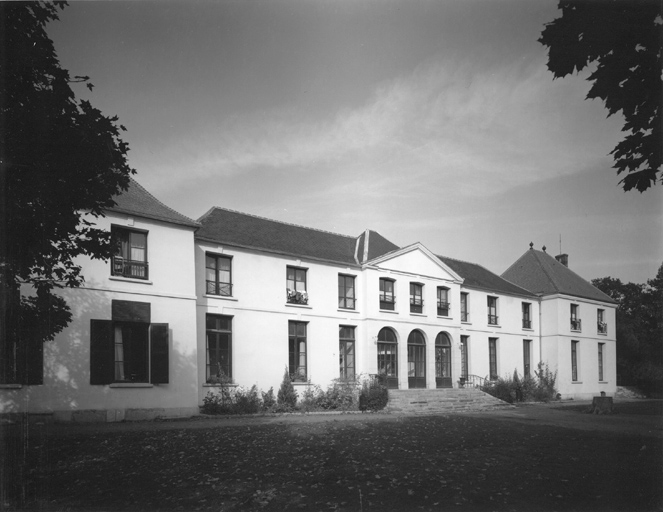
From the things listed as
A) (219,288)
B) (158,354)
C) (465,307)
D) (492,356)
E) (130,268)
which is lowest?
(492,356)

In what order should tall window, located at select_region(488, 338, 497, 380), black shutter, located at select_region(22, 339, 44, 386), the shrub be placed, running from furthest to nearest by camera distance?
tall window, located at select_region(488, 338, 497, 380)
the shrub
black shutter, located at select_region(22, 339, 44, 386)

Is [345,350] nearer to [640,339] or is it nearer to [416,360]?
[416,360]

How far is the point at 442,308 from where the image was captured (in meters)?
29.3

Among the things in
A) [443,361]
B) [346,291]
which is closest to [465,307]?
[443,361]

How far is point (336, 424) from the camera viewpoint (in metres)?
15.4

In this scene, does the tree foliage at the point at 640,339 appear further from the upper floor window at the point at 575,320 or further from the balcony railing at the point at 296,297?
the balcony railing at the point at 296,297

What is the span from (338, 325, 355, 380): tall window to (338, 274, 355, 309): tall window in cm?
107

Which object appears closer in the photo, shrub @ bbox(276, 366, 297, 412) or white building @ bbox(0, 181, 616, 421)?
white building @ bbox(0, 181, 616, 421)

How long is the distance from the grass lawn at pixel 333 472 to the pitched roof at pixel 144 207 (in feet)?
25.2

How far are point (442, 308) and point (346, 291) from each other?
6.63m

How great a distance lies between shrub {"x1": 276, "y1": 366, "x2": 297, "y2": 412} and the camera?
837 inches

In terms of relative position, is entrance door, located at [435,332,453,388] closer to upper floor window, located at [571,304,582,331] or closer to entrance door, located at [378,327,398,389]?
entrance door, located at [378,327,398,389]

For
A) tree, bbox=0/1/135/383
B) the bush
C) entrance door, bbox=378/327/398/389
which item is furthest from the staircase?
tree, bbox=0/1/135/383

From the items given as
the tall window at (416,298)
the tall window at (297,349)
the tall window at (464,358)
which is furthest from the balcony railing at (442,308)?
the tall window at (297,349)
